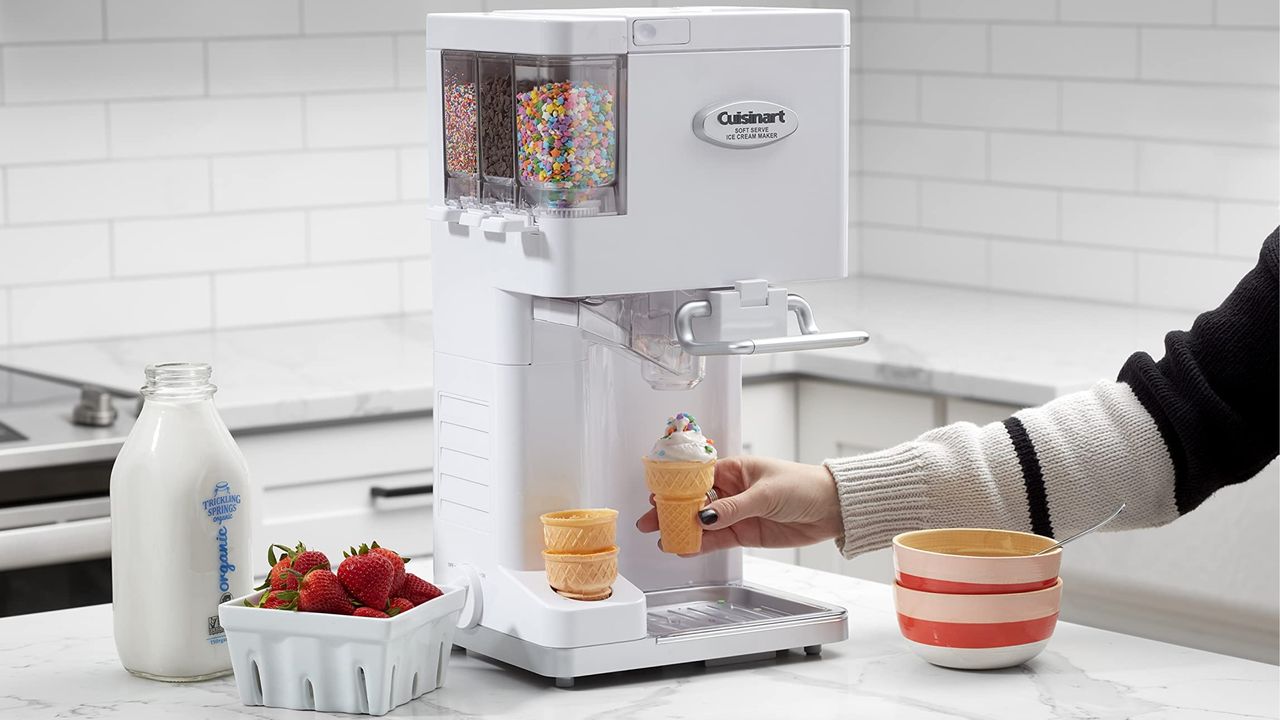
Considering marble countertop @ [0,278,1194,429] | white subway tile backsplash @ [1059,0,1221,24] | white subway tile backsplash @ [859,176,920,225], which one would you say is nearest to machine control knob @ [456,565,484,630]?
marble countertop @ [0,278,1194,429]

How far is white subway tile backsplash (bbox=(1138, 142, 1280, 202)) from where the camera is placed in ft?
9.54

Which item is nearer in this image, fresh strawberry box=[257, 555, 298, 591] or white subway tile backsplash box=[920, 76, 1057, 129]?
fresh strawberry box=[257, 555, 298, 591]

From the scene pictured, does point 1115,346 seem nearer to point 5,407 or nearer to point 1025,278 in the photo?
point 1025,278

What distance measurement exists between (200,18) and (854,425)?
1.21 metres

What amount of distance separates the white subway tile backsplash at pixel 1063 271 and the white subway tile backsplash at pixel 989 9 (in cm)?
41

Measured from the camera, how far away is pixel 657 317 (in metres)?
1.39

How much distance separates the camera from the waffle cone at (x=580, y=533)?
4.34 ft

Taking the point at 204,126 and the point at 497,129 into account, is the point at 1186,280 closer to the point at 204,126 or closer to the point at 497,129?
the point at 204,126

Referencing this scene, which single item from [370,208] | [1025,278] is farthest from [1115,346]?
[370,208]

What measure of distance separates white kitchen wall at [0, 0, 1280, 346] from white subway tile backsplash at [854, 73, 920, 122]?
76 mm

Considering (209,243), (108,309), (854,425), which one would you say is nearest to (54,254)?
(108,309)

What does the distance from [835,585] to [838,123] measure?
0.44 m

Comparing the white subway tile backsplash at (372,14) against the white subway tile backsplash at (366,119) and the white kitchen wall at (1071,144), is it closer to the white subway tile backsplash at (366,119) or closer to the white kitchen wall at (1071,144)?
the white subway tile backsplash at (366,119)

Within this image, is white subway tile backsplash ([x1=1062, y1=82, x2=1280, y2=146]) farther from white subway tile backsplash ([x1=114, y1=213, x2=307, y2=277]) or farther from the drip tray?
the drip tray
